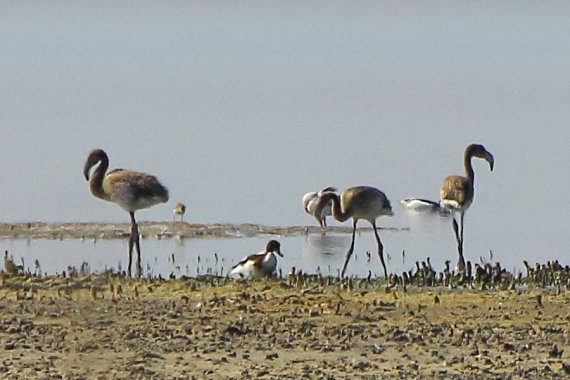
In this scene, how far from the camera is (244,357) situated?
36.7 feet

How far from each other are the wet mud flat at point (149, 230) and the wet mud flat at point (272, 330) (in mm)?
10050

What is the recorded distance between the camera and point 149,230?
86.8 feet

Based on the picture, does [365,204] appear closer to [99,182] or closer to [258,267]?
[99,182]

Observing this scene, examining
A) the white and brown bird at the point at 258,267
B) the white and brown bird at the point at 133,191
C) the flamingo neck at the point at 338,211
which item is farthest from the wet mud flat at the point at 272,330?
the flamingo neck at the point at 338,211

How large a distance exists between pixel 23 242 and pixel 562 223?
8.82m

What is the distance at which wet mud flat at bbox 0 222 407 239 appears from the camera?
2538 cm

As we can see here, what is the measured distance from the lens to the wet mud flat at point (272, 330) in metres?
10.8

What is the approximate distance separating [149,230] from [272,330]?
Result: 1441 centimetres

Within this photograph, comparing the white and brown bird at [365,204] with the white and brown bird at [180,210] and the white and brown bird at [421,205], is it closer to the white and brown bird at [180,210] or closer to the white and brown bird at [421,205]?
the white and brown bird at [421,205]

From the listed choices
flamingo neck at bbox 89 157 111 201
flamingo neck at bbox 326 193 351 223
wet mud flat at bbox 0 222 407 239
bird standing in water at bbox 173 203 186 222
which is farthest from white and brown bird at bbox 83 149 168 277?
bird standing in water at bbox 173 203 186 222

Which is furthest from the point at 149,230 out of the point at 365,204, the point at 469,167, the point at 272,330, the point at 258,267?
the point at 272,330

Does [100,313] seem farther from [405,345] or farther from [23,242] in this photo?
[23,242]

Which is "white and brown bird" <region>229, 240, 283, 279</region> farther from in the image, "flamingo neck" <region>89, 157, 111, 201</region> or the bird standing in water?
the bird standing in water

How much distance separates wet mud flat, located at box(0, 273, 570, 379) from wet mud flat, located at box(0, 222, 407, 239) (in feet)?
33.0
